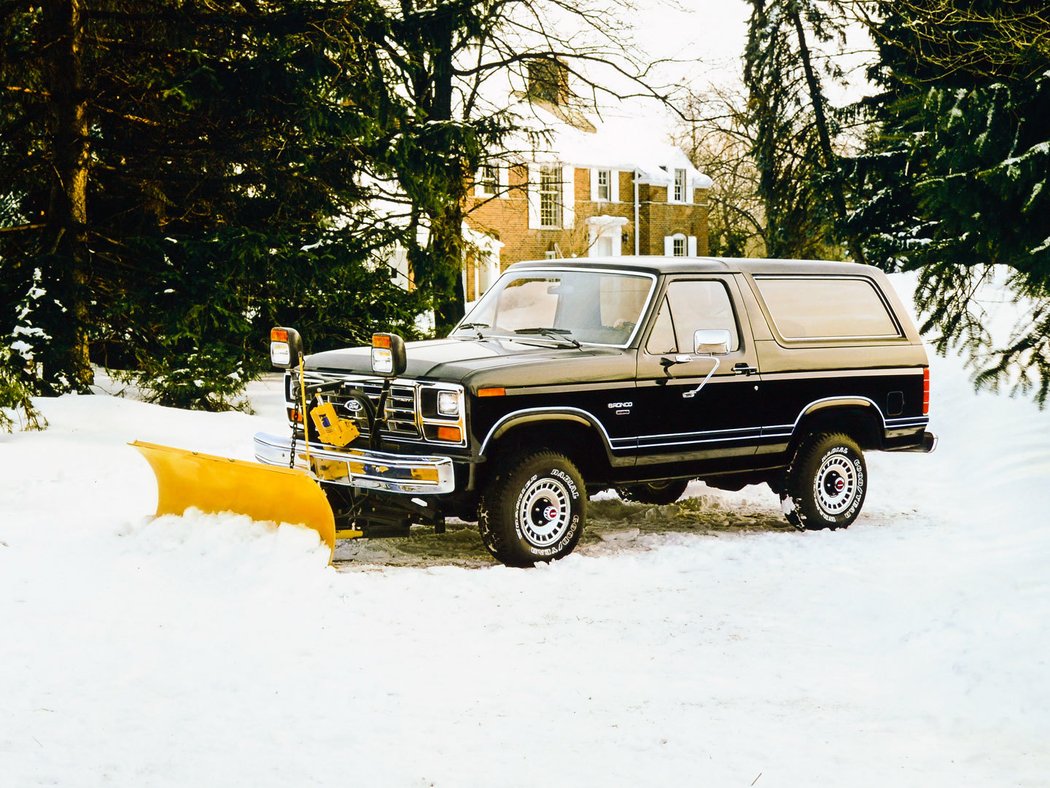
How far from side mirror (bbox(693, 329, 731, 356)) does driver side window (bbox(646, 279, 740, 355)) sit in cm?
41

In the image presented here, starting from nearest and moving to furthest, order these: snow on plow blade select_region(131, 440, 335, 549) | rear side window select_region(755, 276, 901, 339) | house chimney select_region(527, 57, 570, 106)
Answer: snow on plow blade select_region(131, 440, 335, 549), rear side window select_region(755, 276, 901, 339), house chimney select_region(527, 57, 570, 106)

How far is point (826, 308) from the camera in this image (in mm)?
10477

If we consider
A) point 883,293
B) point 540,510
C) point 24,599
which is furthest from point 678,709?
point 883,293

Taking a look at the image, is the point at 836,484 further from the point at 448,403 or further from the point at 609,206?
the point at 609,206

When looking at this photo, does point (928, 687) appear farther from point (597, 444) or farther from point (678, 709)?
point (597, 444)

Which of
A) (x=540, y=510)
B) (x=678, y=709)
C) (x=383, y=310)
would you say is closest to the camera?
(x=678, y=709)

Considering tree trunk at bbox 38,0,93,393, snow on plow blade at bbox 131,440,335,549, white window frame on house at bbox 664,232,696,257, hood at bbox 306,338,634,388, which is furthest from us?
white window frame on house at bbox 664,232,696,257

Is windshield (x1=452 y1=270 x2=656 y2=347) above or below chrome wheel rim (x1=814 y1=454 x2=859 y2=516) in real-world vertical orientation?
above

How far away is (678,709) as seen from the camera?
582 cm

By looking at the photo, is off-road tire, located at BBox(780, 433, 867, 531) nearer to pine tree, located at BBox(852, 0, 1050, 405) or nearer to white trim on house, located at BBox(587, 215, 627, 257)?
pine tree, located at BBox(852, 0, 1050, 405)

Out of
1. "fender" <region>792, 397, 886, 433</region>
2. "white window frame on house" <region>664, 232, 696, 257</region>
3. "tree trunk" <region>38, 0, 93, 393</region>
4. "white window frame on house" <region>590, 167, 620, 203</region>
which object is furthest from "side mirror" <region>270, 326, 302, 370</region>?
"white window frame on house" <region>664, 232, 696, 257</region>

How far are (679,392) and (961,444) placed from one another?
7333mm

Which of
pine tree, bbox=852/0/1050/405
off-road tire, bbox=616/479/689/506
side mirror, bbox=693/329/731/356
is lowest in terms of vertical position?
off-road tire, bbox=616/479/689/506

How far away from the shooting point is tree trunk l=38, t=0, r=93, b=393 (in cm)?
1591
